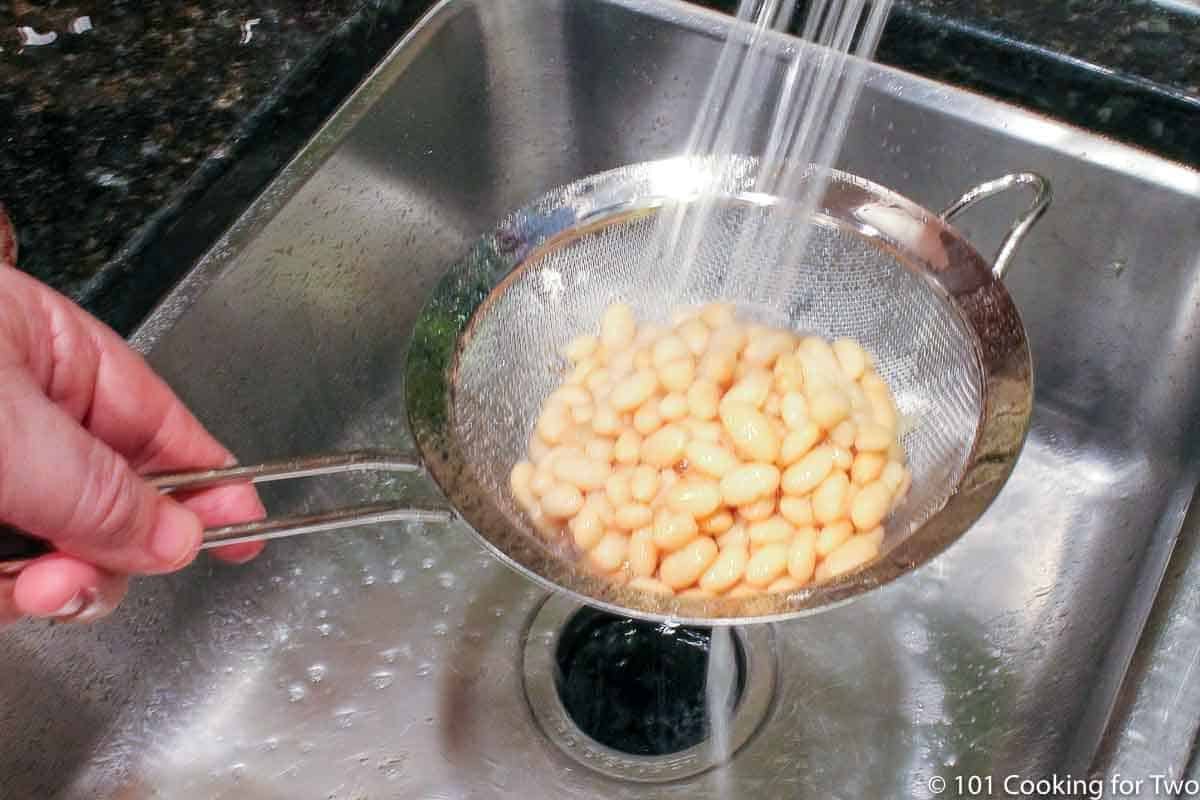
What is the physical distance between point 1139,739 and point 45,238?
0.64 meters

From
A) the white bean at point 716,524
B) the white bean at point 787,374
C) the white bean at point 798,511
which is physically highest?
the white bean at point 787,374

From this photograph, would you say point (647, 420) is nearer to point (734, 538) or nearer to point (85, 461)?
point (734, 538)

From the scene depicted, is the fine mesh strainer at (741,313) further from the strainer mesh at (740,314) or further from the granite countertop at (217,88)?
the granite countertop at (217,88)

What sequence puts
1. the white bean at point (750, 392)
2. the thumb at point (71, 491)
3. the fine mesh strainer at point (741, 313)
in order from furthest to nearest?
the white bean at point (750, 392) → the fine mesh strainer at point (741, 313) → the thumb at point (71, 491)

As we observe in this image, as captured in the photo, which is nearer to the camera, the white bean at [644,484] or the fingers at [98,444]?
the fingers at [98,444]

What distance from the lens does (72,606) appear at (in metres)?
0.53

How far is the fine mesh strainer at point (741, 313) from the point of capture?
0.56 metres

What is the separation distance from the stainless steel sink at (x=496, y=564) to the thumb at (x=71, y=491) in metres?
0.17

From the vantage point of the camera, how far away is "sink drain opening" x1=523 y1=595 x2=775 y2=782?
70 cm

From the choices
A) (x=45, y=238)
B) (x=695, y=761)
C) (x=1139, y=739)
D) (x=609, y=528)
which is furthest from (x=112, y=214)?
(x=1139, y=739)

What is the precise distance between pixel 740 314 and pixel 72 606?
1.45 feet

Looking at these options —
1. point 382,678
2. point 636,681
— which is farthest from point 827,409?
point 382,678

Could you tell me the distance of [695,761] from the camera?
694 millimetres

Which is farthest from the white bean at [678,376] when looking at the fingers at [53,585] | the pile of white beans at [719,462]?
the fingers at [53,585]
